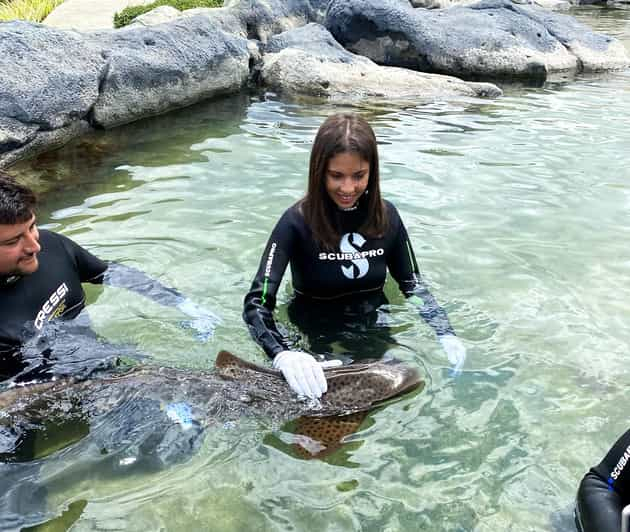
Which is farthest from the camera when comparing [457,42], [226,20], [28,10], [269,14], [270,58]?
[457,42]

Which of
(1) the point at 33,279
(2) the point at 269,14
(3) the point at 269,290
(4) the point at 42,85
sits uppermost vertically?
(2) the point at 269,14

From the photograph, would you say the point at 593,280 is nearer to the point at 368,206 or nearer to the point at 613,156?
→ the point at 368,206

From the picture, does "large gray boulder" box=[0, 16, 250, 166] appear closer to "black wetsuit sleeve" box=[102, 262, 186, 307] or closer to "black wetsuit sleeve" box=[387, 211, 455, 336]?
"black wetsuit sleeve" box=[102, 262, 186, 307]

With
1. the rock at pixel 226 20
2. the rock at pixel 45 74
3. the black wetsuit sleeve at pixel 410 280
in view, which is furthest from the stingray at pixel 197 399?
the rock at pixel 226 20

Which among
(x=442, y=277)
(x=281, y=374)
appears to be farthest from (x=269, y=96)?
(x=281, y=374)

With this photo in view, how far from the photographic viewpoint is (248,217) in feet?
19.7

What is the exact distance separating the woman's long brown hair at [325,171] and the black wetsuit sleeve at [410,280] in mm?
168

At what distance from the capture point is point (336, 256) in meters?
3.76

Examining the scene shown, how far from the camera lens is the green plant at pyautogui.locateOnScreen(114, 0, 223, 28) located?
11.9 m

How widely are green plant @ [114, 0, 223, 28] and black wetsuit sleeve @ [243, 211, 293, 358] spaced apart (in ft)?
31.9

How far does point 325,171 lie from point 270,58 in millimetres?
8830

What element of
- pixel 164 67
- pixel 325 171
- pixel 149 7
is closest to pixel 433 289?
pixel 325 171

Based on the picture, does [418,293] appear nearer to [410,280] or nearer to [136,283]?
[410,280]

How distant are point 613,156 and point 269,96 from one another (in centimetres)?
569
